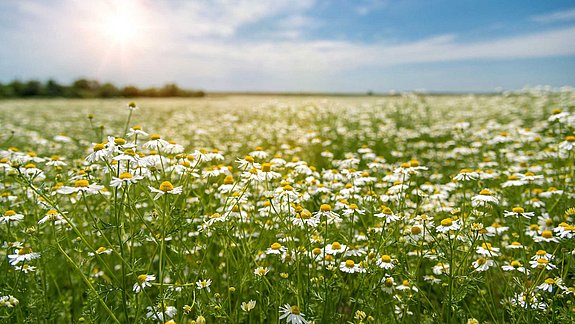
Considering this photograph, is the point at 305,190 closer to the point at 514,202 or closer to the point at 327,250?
the point at 327,250

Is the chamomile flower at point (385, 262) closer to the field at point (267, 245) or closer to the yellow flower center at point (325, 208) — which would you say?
the field at point (267, 245)

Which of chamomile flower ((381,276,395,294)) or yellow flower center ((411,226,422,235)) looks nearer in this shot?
chamomile flower ((381,276,395,294))

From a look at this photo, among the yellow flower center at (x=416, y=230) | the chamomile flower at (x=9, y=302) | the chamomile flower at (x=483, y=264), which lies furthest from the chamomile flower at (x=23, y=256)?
the chamomile flower at (x=483, y=264)

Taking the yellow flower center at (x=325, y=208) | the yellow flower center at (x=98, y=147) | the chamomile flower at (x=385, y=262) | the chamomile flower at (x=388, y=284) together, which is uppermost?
the yellow flower center at (x=98, y=147)

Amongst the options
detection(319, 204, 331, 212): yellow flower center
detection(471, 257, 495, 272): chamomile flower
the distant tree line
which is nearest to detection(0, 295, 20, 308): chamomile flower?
detection(319, 204, 331, 212): yellow flower center

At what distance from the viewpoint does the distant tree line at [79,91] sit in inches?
2057

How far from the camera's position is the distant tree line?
52.2m

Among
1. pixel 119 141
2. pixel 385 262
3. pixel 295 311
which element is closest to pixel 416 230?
pixel 385 262

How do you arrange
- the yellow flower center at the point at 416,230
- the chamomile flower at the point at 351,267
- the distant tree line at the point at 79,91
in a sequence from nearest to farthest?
the chamomile flower at the point at 351,267, the yellow flower center at the point at 416,230, the distant tree line at the point at 79,91

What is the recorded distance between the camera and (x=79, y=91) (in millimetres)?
54000

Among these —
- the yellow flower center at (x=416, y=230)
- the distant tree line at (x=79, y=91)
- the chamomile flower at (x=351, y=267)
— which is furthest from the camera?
the distant tree line at (x=79, y=91)

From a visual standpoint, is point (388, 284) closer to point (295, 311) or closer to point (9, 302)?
point (295, 311)

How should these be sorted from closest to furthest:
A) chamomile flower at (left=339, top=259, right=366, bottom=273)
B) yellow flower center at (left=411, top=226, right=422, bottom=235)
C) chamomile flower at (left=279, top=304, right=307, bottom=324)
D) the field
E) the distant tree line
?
chamomile flower at (left=279, top=304, right=307, bottom=324) < the field < chamomile flower at (left=339, top=259, right=366, bottom=273) < yellow flower center at (left=411, top=226, right=422, bottom=235) < the distant tree line

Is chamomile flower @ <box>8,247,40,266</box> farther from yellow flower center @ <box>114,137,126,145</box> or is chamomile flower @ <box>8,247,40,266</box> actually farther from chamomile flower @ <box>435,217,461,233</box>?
chamomile flower @ <box>435,217,461,233</box>
